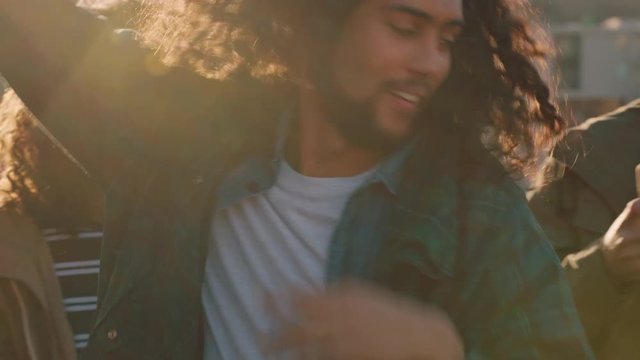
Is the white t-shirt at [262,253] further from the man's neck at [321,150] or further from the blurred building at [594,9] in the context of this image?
the blurred building at [594,9]

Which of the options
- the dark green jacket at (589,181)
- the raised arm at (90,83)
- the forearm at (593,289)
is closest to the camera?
the raised arm at (90,83)

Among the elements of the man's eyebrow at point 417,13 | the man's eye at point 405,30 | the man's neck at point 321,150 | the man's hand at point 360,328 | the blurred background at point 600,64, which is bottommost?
the blurred background at point 600,64

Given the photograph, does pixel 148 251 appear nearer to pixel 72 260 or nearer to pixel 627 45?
pixel 72 260

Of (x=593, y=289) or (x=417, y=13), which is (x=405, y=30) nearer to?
(x=417, y=13)

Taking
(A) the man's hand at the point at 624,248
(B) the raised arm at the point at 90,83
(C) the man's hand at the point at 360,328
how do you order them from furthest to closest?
(A) the man's hand at the point at 624,248, (B) the raised arm at the point at 90,83, (C) the man's hand at the point at 360,328

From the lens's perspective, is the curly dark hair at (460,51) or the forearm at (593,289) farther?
the forearm at (593,289)

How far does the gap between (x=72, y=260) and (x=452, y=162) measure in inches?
57.1

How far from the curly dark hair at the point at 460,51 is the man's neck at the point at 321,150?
14 cm

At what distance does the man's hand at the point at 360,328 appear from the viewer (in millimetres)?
1682

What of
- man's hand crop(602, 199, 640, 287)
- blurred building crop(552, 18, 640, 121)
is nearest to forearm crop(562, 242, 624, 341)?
man's hand crop(602, 199, 640, 287)

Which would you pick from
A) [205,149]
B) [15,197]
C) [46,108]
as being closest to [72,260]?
[15,197]

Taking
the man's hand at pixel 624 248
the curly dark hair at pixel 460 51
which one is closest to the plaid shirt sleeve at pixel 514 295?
the curly dark hair at pixel 460 51

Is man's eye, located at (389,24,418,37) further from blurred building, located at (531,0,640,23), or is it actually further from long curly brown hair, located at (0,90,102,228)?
blurred building, located at (531,0,640,23)

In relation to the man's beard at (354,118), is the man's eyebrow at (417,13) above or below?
above
